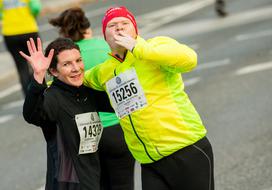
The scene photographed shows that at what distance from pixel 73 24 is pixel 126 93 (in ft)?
4.09

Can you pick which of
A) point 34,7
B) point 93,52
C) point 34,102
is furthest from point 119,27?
point 34,7

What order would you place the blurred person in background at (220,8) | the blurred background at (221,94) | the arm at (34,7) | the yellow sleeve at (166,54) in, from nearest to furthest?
the yellow sleeve at (166,54) < the blurred background at (221,94) < the arm at (34,7) < the blurred person in background at (220,8)

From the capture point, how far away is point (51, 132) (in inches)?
199

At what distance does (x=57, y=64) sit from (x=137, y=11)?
1569 centimetres

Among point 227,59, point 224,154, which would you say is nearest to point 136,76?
point 224,154

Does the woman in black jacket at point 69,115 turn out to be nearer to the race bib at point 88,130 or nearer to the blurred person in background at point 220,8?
the race bib at point 88,130

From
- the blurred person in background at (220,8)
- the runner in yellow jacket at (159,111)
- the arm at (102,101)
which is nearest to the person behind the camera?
the runner in yellow jacket at (159,111)

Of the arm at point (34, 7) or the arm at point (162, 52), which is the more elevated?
the arm at point (162, 52)

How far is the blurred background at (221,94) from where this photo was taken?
7.95 meters

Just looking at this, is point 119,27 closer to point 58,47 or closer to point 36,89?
point 58,47

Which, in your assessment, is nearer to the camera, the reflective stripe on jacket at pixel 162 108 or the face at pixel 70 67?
the reflective stripe on jacket at pixel 162 108

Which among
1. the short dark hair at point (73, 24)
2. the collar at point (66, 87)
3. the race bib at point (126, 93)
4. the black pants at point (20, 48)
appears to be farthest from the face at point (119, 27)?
the black pants at point (20, 48)

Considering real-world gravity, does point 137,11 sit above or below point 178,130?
below

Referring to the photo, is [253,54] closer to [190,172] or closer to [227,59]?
[227,59]
